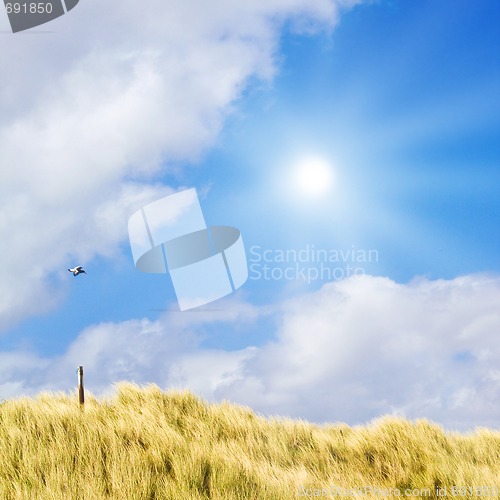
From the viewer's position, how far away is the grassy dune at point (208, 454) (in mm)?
7285

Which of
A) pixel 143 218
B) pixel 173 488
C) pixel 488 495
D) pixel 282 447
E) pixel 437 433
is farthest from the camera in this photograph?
pixel 143 218

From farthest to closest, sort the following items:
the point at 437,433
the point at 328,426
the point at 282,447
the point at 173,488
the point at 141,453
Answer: the point at 328,426
the point at 437,433
the point at 282,447
the point at 141,453
the point at 173,488

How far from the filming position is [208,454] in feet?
27.2

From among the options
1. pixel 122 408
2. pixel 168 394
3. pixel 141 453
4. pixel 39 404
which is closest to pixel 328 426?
pixel 168 394

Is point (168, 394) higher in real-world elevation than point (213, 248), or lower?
lower

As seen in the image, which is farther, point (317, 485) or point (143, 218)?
point (143, 218)

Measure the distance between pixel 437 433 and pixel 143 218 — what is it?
874 centimetres

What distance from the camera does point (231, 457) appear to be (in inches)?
336

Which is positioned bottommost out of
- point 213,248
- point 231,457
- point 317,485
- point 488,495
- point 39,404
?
point 488,495

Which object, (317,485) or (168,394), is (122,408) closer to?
(168,394)

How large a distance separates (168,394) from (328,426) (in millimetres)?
3829

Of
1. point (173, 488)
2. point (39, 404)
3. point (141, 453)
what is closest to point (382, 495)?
point (173, 488)

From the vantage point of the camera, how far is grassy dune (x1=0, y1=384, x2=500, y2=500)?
23.9ft

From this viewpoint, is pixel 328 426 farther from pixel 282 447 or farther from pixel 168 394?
pixel 168 394
